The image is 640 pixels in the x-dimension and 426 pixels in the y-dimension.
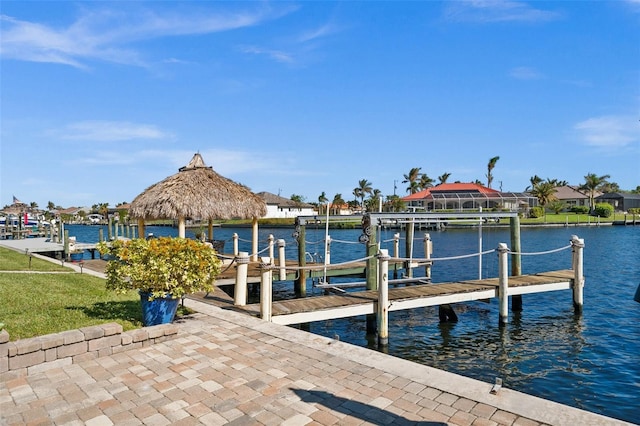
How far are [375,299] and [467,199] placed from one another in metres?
67.1

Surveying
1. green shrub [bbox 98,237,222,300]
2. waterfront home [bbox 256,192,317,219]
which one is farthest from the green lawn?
waterfront home [bbox 256,192,317,219]

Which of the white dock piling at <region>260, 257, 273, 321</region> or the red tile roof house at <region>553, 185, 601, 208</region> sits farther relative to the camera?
the red tile roof house at <region>553, 185, 601, 208</region>

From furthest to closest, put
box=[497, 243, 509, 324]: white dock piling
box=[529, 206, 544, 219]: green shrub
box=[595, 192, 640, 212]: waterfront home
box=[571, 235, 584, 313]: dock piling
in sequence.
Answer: box=[595, 192, 640, 212]: waterfront home < box=[529, 206, 544, 219]: green shrub < box=[571, 235, 584, 313]: dock piling < box=[497, 243, 509, 324]: white dock piling

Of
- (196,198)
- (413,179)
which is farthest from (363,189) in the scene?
(196,198)

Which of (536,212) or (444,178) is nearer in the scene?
(536,212)

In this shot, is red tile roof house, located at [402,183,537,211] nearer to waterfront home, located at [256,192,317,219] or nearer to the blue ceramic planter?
waterfront home, located at [256,192,317,219]

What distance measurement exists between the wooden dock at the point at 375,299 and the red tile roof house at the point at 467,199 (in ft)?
204

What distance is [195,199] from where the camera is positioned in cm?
1550

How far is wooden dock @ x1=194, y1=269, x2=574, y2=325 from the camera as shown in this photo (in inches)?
385

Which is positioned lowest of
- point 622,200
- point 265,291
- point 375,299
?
point 375,299

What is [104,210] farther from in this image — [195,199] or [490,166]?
[195,199]

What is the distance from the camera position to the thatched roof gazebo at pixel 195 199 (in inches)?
601

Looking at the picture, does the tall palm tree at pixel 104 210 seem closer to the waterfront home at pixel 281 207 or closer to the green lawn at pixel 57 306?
the waterfront home at pixel 281 207

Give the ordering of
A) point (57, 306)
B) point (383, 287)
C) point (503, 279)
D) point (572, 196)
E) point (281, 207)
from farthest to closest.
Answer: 1. point (572, 196)
2. point (281, 207)
3. point (503, 279)
4. point (383, 287)
5. point (57, 306)
